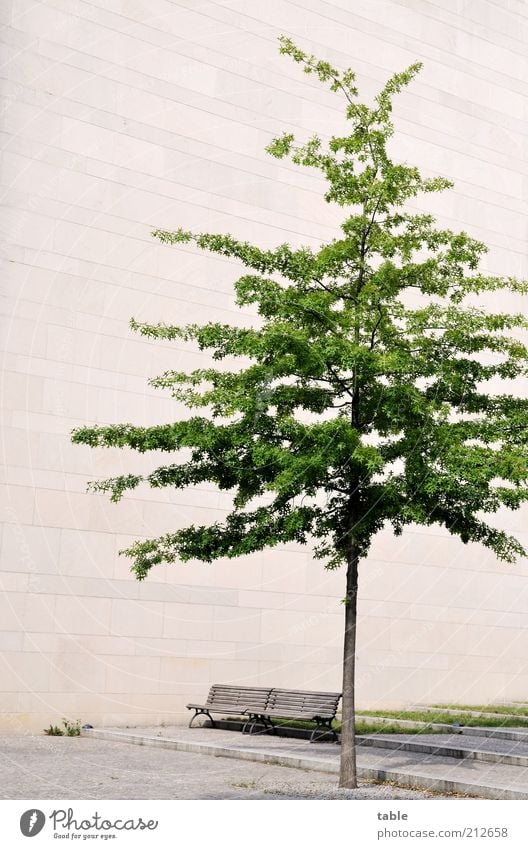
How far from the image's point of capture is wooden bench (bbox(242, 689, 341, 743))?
46.9ft

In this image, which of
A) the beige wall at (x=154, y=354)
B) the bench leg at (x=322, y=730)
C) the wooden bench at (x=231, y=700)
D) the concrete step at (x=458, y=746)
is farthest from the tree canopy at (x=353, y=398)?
the wooden bench at (x=231, y=700)

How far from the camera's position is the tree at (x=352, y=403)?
10.5 metres

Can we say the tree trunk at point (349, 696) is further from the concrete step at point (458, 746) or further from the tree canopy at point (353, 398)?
the concrete step at point (458, 746)

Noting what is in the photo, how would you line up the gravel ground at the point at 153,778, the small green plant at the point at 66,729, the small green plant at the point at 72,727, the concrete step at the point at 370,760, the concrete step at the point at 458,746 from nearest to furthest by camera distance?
the gravel ground at the point at 153,778 → the concrete step at the point at 370,760 → the concrete step at the point at 458,746 → the small green plant at the point at 66,729 → the small green plant at the point at 72,727

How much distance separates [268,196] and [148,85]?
3130 mm

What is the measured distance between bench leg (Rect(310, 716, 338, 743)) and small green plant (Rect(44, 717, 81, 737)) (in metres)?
3.72

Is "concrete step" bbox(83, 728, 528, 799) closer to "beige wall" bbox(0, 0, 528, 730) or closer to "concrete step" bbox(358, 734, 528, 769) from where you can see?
"concrete step" bbox(358, 734, 528, 769)

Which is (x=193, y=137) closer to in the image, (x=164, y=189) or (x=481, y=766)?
(x=164, y=189)

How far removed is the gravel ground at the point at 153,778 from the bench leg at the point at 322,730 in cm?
223

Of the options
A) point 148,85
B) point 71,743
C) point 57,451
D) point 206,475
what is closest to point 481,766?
point 206,475

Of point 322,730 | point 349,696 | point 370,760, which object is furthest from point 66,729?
point 349,696

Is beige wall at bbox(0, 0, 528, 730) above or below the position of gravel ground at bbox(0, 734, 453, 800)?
above

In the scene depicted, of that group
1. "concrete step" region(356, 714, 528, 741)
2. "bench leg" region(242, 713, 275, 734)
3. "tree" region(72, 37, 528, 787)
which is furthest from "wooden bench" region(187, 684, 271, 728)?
"tree" region(72, 37, 528, 787)

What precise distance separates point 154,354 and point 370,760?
8.21 metres
